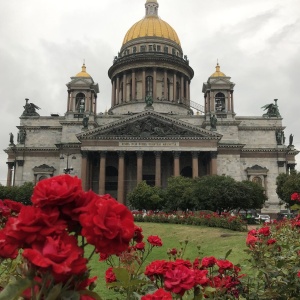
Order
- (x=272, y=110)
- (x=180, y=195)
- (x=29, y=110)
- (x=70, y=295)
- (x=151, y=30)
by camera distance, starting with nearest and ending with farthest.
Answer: (x=70, y=295), (x=180, y=195), (x=29, y=110), (x=272, y=110), (x=151, y=30)

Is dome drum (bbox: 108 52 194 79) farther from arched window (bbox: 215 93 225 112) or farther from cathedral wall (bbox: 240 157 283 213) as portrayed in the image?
cathedral wall (bbox: 240 157 283 213)

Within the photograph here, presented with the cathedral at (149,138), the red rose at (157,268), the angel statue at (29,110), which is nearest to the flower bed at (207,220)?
the cathedral at (149,138)

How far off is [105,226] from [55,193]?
405 mm

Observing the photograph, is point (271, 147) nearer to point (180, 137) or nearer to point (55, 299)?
point (180, 137)

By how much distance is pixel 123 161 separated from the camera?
2256 inches

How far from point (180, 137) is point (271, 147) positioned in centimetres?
1664

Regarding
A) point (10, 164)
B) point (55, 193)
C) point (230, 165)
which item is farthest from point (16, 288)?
point (10, 164)

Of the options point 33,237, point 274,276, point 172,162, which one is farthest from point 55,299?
point 172,162

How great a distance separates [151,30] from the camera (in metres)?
79.1

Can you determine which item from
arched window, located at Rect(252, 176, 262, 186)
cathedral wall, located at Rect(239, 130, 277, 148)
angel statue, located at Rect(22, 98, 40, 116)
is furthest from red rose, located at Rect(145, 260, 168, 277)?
angel statue, located at Rect(22, 98, 40, 116)

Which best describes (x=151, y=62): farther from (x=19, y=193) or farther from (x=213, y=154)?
(x=19, y=193)

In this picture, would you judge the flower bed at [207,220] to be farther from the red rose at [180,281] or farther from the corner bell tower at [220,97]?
the corner bell tower at [220,97]

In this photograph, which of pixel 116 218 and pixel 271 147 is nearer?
pixel 116 218

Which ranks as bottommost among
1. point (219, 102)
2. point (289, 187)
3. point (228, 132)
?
point (289, 187)
